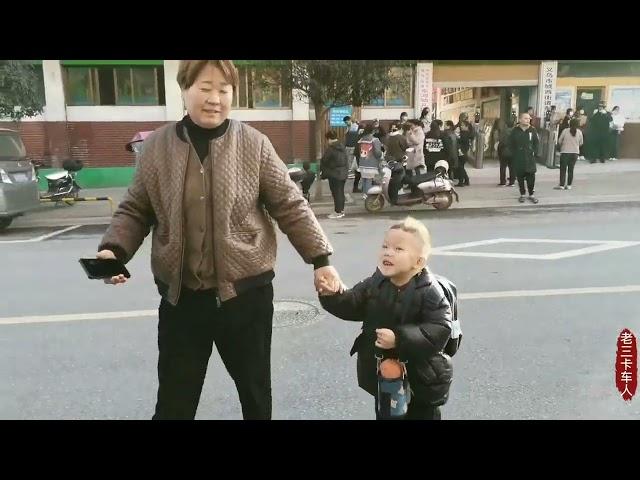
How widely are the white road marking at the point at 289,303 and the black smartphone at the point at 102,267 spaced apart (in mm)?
2594

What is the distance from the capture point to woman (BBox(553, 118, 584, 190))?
11.2 meters

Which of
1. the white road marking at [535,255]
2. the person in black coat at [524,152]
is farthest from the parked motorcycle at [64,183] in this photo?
the person in black coat at [524,152]

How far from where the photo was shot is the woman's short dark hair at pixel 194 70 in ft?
7.10

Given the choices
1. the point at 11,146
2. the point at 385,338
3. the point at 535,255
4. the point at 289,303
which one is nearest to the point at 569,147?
the point at 535,255

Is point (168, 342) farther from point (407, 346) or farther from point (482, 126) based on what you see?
point (482, 126)

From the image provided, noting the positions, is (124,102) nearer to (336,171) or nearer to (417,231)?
(336,171)

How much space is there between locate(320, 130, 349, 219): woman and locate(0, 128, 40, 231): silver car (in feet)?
15.9

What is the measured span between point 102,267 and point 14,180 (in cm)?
789

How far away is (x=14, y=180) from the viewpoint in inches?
353

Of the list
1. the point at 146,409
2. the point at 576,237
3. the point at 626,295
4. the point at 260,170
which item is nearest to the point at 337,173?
the point at 576,237

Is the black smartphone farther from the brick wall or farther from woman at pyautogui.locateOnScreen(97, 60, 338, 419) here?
the brick wall

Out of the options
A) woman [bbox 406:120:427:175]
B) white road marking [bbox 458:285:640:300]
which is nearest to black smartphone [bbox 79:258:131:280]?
white road marking [bbox 458:285:640:300]

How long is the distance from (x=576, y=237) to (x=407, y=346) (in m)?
6.22

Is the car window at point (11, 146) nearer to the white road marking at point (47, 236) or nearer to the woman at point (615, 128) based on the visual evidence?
the white road marking at point (47, 236)
